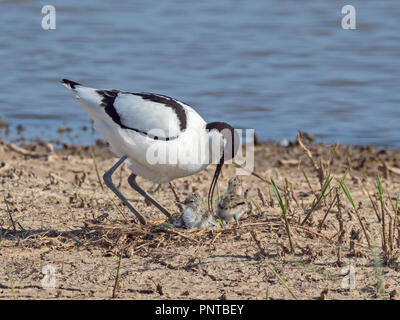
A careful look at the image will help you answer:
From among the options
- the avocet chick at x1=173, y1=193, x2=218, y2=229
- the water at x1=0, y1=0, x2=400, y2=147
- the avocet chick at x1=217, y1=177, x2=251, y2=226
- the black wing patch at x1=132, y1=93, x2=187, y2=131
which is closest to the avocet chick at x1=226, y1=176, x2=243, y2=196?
the avocet chick at x1=217, y1=177, x2=251, y2=226

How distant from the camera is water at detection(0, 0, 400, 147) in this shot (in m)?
10.0

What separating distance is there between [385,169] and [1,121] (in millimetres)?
4864

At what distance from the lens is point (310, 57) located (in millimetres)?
12227

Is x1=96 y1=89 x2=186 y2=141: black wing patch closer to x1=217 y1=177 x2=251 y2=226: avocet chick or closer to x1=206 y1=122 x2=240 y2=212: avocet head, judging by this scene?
x1=206 y1=122 x2=240 y2=212: avocet head

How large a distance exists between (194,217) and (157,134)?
63 centimetres

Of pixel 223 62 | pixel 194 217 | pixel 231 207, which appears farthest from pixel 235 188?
pixel 223 62

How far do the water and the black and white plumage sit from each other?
145 inches

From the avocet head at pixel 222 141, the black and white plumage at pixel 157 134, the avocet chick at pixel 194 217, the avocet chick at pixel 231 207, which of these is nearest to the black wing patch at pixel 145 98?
the black and white plumage at pixel 157 134

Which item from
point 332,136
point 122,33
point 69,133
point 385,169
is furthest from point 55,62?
point 385,169

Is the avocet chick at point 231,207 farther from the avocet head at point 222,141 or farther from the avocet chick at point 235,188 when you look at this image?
the avocet head at point 222,141

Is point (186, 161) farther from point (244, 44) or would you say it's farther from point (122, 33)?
point (122, 33)

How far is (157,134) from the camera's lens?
5.43 m

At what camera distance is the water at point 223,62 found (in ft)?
32.9

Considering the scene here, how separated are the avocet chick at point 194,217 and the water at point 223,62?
4.14m
